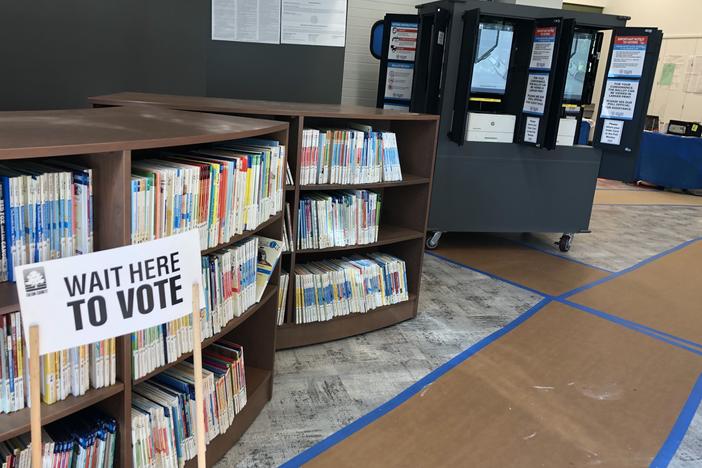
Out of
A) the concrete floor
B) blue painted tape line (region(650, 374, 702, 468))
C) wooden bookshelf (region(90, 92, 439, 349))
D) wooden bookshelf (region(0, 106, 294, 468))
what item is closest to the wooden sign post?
wooden bookshelf (region(0, 106, 294, 468))

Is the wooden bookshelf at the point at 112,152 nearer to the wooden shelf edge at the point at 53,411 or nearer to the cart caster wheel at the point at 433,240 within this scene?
the wooden shelf edge at the point at 53,411

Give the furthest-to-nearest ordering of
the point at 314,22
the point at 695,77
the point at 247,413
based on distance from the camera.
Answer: the point at 695,77
the point at 314,22
the point at 247,413

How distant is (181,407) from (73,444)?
377 millimetres

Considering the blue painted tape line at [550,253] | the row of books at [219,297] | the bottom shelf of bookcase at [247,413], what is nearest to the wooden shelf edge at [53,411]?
the row of books at [219,297]

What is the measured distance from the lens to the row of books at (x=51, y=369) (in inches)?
54.6

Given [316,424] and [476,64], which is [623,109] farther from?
[316,424]

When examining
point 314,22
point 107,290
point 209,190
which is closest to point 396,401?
point 209,190

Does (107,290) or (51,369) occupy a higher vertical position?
(107,290)

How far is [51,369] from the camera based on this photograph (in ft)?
4.79

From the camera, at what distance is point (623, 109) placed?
193 inches

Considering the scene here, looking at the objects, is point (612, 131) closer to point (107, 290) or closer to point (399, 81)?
point (399, 81)

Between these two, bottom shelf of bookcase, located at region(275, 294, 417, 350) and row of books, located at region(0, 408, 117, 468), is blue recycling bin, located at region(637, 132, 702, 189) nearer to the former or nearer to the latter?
bottom shelf of bookcase, located at region(275, 294, 417, 350)

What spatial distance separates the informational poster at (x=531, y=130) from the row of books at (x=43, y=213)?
3.99m

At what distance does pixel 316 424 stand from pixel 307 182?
1186 mm
